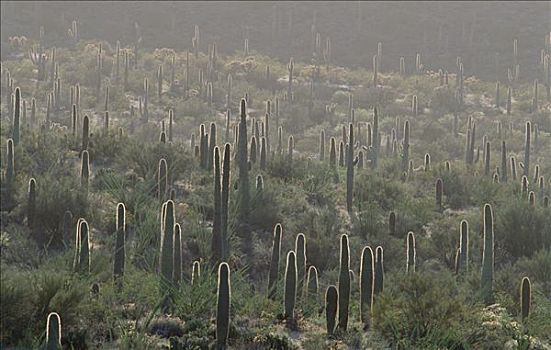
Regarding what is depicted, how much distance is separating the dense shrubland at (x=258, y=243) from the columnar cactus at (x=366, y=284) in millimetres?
18

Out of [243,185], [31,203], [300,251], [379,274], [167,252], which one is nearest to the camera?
[167,252]

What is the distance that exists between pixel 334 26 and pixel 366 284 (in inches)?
1563

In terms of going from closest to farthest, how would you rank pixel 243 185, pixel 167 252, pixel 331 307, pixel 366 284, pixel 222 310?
pixel 222 310
pixel 331 307
pixel 167 252
pixel 366 284
pixel 243 185

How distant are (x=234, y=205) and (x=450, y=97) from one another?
22.1 metres

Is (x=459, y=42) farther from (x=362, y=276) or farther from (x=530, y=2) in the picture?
(x=362, y=276)

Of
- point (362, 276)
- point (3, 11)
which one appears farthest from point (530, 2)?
point (362, 276)

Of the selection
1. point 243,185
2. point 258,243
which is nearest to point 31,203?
point 243,185

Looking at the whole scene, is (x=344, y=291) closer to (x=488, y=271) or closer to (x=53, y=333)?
(x=488, y=271)

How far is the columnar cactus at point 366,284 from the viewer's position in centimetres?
950

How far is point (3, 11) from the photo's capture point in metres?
43.4

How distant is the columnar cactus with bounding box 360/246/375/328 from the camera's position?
31.2 ft

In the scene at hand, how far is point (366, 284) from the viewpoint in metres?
9.64

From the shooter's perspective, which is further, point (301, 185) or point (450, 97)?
point (450, 97)

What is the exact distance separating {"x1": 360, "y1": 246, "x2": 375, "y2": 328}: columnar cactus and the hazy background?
105 feet
